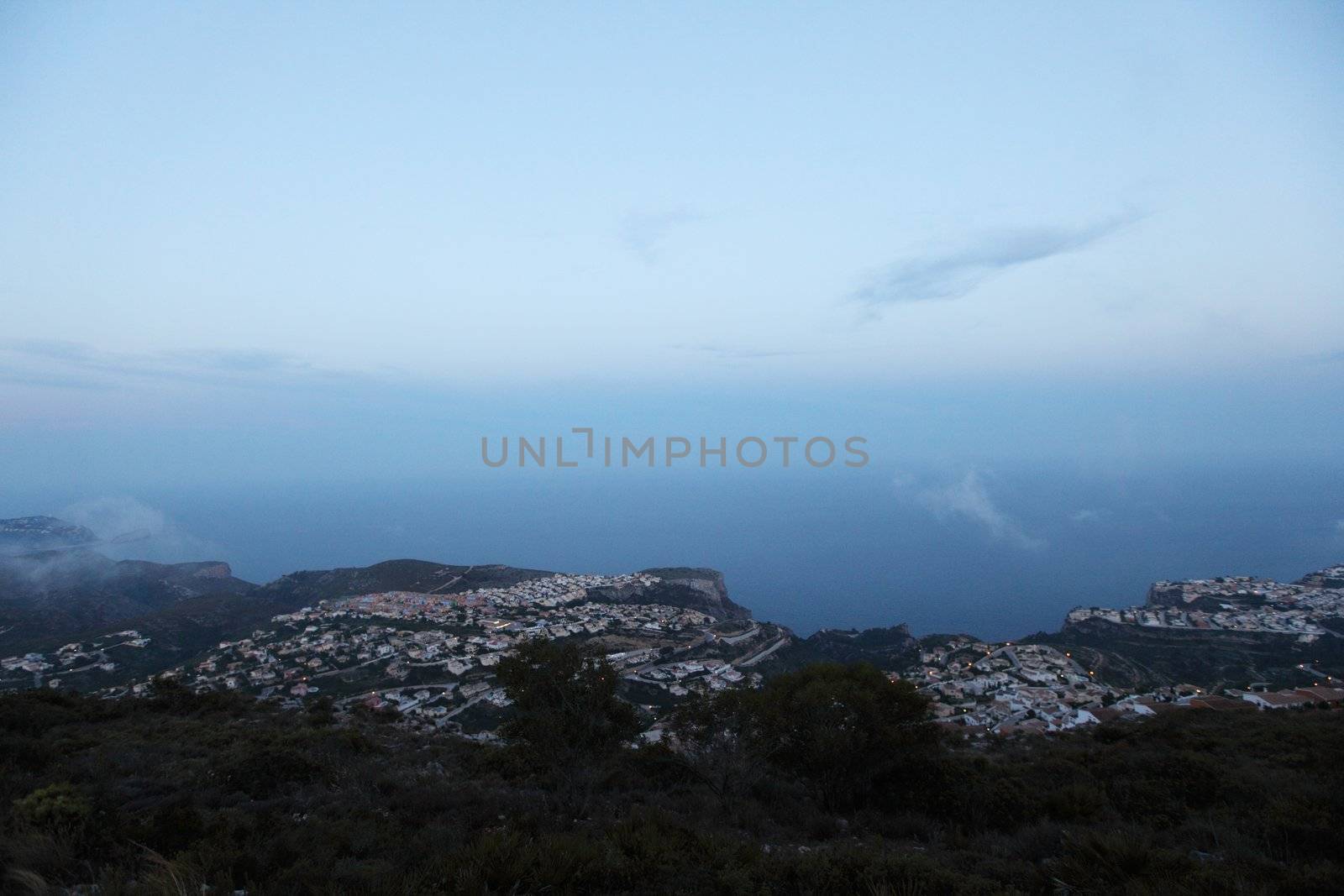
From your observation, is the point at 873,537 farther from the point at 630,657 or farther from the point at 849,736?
the point at 849,736

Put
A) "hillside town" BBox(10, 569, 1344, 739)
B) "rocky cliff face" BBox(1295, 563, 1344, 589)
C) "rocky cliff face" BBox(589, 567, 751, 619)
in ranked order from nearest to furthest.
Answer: "hillside town" BBox(10, 569, 1344, 739) → "rocky cliff face" BBox(1295, 563, 1344, 589) → "rocky cliff face" BBox(589, 567, 751, 619)

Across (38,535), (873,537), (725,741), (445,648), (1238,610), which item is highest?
(725,741)

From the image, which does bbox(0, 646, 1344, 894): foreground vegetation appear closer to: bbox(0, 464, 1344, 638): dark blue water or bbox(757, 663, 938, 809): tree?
bbox(757, 663, 938, 809): tree

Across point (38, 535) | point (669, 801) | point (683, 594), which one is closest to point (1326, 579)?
point (683, 594)

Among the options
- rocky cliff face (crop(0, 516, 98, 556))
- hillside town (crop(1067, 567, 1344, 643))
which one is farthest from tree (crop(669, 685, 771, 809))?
rocky cliff face (crop(0, 516, 98, 556))

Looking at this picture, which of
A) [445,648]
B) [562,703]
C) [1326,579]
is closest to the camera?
[562,703]

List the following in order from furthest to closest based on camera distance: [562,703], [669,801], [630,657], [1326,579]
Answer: [1326,579]
[630,657]
[562,703]
[669,801]

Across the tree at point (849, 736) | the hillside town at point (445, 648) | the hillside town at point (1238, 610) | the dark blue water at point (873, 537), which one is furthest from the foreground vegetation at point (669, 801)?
the dark blue water at point (873, 537)
